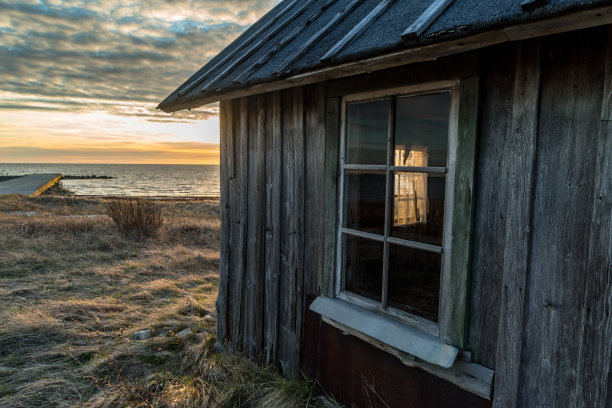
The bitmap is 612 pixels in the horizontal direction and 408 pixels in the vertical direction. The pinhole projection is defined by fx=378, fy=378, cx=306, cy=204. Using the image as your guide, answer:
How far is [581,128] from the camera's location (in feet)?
5.01

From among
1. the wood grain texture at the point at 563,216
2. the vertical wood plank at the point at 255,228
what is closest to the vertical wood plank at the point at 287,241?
the vertical wood plank at the point at 255,228

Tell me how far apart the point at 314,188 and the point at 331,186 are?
8.7 inches

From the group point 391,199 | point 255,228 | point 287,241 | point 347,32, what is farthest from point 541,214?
point 255,228

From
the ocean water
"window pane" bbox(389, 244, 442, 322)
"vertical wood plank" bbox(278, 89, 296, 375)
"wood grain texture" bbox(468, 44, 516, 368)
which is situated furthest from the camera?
the ocean water

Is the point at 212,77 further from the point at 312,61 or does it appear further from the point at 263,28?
the point at 312,61

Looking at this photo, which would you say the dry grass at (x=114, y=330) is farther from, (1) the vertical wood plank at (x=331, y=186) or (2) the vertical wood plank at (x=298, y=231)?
(1) the vertical wood plank at (x=331, y=186)

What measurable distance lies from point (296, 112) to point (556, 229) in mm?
1869

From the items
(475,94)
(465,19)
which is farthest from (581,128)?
(465,19)

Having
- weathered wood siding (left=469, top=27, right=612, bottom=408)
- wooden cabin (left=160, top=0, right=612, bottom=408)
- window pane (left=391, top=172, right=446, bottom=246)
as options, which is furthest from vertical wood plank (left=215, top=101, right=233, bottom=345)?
weathered wood siding (left=469, top=27, right=612, bottom=408)

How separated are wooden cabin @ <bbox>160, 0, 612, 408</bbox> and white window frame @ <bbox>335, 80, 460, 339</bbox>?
0.01 meters

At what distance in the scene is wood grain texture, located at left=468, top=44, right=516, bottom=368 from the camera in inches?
69.1

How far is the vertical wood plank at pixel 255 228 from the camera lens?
3.26 metres

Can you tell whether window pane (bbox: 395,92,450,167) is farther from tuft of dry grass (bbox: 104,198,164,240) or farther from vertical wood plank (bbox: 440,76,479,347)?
tuft of dry grass (bbox: 104,198,164,240)

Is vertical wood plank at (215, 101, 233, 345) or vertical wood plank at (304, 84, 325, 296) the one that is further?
vertical wood plank at (215, 101, 233, 345)
